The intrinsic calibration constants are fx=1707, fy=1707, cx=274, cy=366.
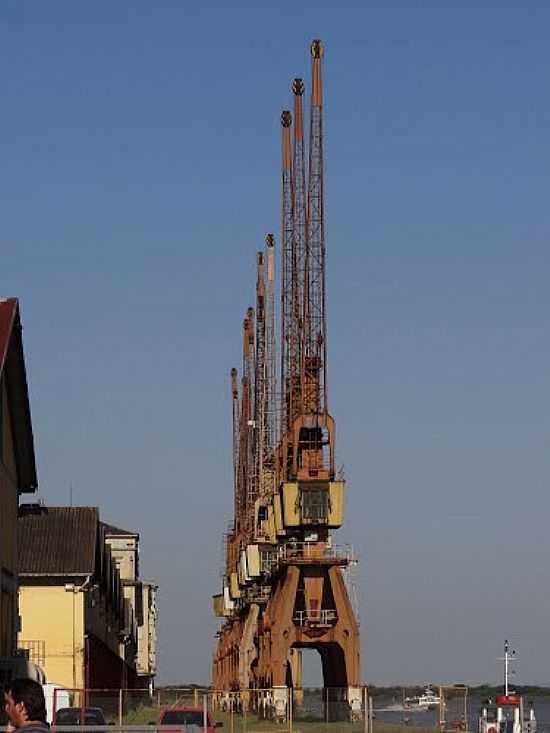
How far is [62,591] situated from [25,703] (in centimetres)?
5824

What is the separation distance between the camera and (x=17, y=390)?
44.2m

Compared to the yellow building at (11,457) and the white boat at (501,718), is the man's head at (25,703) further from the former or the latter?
the white boat at (501,718)

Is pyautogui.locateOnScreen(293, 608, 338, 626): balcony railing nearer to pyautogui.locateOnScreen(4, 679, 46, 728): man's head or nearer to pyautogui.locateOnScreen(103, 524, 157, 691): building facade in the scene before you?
pyautogui.locateOnScreen(103, 524, 157, 691): building facade

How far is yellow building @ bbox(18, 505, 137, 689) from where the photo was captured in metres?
66.8

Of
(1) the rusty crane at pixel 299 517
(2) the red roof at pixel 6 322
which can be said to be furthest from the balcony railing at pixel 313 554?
(2) the red roof at pixel 6 322

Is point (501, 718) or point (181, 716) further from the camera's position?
point (501, 718)

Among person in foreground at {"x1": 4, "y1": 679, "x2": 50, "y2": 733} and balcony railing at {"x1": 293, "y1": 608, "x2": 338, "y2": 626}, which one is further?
balcony railing at {"x1": 293, "y1": 608, "x2": 338, "y2": 626}

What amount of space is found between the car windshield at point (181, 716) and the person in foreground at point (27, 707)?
33236 mm

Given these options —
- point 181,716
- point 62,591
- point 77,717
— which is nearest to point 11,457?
point 77,717

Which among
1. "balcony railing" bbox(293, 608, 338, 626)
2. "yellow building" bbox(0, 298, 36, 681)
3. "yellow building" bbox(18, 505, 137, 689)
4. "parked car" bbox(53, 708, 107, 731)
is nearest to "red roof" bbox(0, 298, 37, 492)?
"yellow building" bbox(0, 298, 36, 681)

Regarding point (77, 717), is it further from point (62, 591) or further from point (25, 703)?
point (25, 703)

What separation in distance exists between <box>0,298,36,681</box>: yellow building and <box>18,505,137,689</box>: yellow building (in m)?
16.9

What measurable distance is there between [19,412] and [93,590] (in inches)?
1131

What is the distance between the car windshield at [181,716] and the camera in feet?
144
